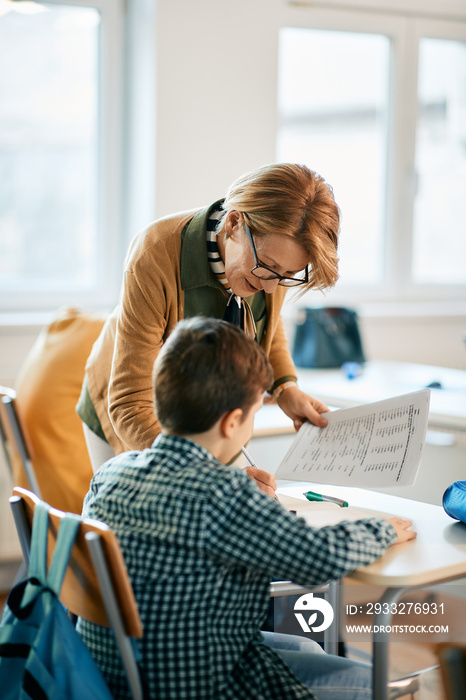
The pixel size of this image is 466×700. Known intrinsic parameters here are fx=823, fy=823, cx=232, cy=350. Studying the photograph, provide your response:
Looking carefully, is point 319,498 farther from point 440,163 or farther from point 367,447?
point 440,163

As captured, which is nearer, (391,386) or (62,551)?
(62,551)

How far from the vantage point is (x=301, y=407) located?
1684 millimetres

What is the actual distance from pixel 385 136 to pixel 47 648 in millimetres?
3078

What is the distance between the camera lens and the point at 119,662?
1.19 m

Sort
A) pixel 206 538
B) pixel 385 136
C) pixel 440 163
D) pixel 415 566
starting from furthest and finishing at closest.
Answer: pixel 440 163 → pixel 385 136 → pixel 415 566 → pixel 206 538

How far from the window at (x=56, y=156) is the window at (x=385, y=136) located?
770 mm

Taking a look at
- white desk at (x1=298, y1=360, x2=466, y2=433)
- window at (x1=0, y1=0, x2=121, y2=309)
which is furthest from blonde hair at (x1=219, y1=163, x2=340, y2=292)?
window at (x1=0, y1=0, x2=121, y2=309)

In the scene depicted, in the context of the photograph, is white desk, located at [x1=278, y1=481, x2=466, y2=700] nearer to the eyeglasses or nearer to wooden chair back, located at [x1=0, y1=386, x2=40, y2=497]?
the eyeglasses

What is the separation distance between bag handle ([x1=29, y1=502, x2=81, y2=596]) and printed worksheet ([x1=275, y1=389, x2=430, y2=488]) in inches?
18.2

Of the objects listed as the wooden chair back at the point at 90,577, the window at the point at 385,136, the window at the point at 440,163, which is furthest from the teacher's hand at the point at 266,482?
the window at the point at 440,163

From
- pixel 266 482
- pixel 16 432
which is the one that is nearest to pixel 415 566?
pixel 266 482

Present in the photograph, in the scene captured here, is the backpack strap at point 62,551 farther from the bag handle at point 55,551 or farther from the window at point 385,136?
the window at point 385,136

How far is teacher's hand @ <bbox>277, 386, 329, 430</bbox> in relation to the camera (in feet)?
5.44

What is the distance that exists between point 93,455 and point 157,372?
619mm
